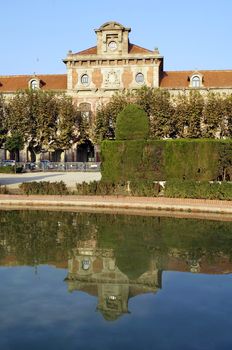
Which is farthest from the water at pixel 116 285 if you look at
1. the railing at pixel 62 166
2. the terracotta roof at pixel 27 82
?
the terracotta roof at pixel 27 82

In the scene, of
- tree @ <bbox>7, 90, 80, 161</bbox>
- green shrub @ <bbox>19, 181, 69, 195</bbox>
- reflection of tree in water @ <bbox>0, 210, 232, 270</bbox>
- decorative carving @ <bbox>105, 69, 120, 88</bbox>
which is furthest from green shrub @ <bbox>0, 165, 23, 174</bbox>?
reflection of tree in water @ <bbox>0, 210, 232, 270</bbox>

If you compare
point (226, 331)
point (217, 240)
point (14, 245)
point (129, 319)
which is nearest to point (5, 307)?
point (129, 319)

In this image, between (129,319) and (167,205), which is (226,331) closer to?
(129,319)

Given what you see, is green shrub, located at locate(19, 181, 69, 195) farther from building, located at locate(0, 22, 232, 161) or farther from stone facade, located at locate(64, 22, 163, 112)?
stone facade, located at locate(64, 22, 163, 112)

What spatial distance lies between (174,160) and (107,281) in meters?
13.9

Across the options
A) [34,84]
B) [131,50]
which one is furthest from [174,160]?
[34,84]

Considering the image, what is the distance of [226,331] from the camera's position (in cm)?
746

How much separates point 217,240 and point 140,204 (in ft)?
20.0

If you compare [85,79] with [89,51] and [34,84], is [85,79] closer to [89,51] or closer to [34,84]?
[89,51]

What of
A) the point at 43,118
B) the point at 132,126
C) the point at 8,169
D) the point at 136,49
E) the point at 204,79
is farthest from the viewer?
the point at 204,79

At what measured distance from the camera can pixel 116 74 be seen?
49.6m

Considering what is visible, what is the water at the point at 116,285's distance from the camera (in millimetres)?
7262

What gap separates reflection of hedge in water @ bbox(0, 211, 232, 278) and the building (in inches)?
1296

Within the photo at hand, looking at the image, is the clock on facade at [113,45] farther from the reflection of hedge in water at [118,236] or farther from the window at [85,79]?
the reflection of hedge in water at [118,236]
